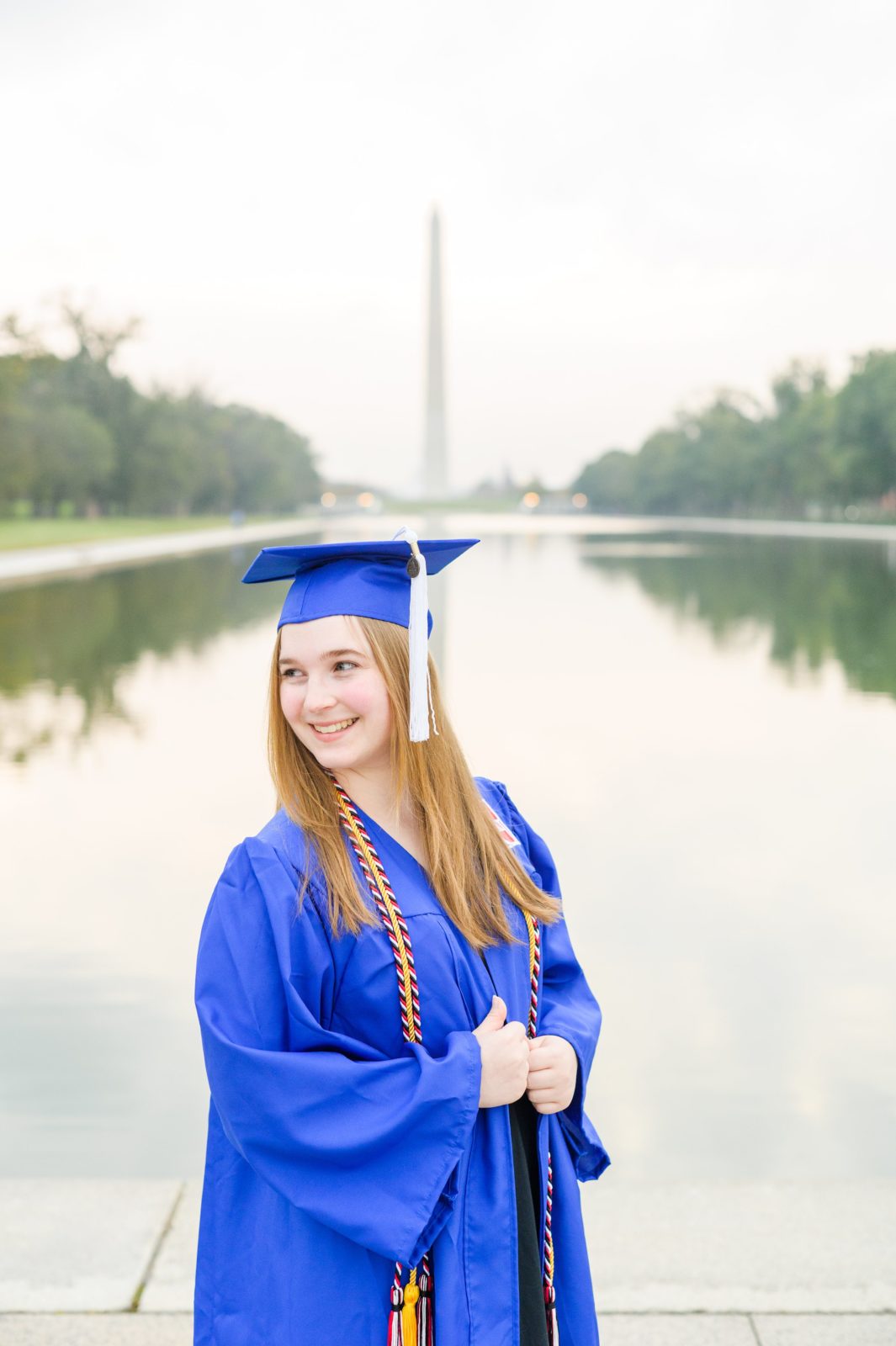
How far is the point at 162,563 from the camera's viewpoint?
1261 inches

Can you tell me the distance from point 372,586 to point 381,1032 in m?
0.63

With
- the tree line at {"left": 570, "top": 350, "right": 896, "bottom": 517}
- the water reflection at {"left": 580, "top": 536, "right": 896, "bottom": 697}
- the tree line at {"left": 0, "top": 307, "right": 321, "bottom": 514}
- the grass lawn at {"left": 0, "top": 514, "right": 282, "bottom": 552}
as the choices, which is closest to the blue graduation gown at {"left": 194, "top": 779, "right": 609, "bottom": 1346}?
the water reflection at {"left": 580, "top": 536, "right": 896, "bottom": 697}

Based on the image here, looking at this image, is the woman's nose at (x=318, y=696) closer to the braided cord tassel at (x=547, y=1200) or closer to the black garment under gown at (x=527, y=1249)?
the braided cord tassel at (x=547, y=1200)

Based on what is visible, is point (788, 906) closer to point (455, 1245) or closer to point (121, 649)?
point (455, 1245)

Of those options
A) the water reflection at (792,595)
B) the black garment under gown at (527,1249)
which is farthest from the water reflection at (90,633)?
the black garment under gown at (527,1249)

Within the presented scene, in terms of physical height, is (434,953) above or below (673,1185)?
above

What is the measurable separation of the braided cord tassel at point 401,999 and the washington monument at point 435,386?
7491 cm

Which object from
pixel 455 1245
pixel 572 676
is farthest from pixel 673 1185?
pixel 572 676

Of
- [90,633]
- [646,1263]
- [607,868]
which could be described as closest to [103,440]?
[90,633]

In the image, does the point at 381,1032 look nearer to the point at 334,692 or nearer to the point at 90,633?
the point at 334,692

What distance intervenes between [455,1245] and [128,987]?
3322mm

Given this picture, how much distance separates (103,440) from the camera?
62.0 metres

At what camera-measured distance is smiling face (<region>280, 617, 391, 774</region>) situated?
1.91 meters

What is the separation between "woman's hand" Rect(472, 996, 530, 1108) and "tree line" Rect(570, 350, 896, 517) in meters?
68.3
